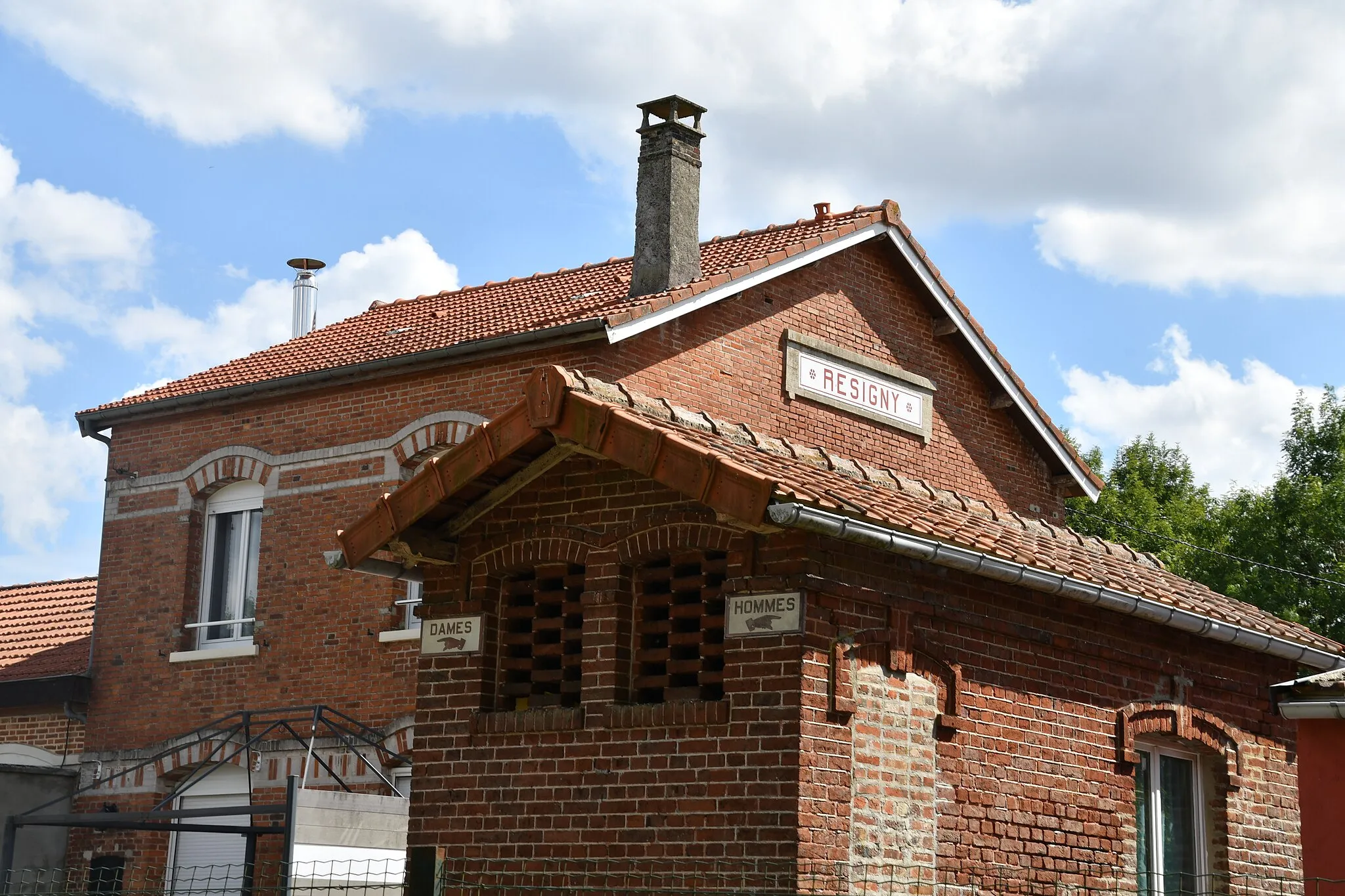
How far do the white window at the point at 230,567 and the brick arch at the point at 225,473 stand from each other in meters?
0.13

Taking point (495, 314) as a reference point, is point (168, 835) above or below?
below

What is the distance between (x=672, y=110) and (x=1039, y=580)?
10.5 m

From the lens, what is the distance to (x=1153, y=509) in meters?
41.7

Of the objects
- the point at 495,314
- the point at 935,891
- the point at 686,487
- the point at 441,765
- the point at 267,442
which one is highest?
the point at 495,314

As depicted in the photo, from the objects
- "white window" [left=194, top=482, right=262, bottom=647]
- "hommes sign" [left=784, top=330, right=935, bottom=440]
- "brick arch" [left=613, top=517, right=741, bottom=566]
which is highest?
"hommes sign" [left=784, top=330, right=935, bottom=440]

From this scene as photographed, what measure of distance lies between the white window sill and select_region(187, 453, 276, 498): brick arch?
74.7 inches

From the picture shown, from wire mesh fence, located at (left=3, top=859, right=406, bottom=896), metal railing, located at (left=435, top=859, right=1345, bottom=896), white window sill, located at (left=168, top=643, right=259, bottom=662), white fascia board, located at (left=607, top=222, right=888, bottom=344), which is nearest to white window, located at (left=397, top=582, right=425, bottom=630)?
white window sill, located at (left=168, top=643, right=259, bottom=662)

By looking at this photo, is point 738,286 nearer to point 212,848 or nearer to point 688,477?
point 212,848

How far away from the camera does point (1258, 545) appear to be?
38.2 m

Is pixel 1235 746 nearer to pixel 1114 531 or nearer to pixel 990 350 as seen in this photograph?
pixel 990 350

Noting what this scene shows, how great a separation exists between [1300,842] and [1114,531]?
28.6 metres

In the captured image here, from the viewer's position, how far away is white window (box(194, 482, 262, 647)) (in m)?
19.5

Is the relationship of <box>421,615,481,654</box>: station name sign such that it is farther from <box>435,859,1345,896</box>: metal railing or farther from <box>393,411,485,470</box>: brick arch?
<box>393,411,485,470</box>: brick arch

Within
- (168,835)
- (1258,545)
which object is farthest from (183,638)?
(1258,545)
